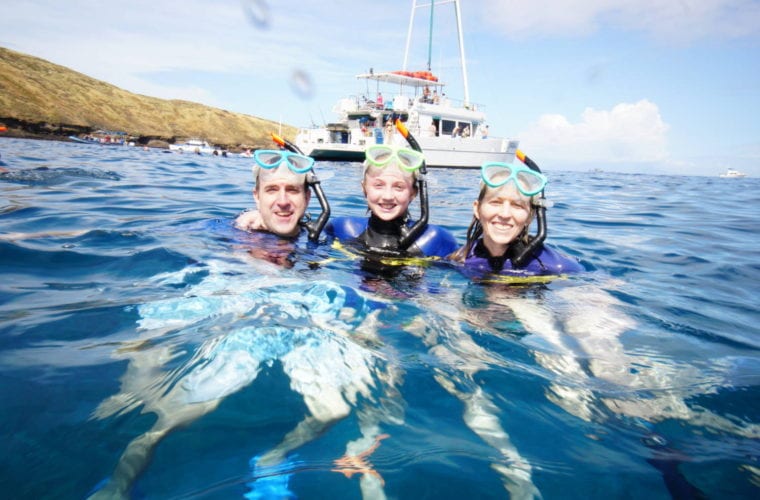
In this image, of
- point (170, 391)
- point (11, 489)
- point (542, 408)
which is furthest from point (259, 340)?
point (542, 408)

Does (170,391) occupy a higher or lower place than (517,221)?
lower

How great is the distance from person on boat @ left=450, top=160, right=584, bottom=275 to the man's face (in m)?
1.62

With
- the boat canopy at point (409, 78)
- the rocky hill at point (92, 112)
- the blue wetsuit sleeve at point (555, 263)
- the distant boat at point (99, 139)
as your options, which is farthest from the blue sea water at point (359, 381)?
the rocky hill at point (92, 112)

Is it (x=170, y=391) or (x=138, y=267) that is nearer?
(x=170, y=391)

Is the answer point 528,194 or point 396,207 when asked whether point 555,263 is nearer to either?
point 528,194

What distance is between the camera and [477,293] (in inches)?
125

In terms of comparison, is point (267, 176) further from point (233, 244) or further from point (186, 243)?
point (186, 243)

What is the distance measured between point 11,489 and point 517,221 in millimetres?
3138

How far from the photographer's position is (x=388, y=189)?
3.88 meters

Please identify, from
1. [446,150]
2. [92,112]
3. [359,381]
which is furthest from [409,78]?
[92,112]

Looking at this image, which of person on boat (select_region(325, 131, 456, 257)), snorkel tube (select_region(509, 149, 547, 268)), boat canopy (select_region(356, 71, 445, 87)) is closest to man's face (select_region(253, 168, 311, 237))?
person on boat (select_region(325, 131, 456, 257))

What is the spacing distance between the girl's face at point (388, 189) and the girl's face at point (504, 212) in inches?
28.7

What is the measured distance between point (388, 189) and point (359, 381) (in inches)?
91.4

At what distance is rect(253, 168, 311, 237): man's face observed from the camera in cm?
412
